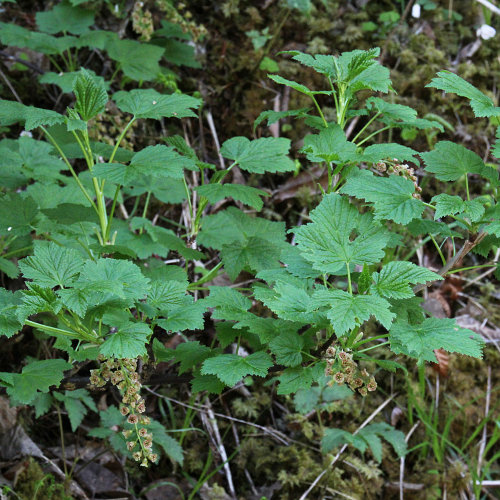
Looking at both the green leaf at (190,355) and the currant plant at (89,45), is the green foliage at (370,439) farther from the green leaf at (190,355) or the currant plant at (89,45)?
the currant plant at (89,45)

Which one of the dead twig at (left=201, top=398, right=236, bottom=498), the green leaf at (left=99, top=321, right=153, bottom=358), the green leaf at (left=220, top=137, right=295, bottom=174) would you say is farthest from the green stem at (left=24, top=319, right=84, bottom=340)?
the dead twig at (left=201, top=398, right=236, bottom=498)

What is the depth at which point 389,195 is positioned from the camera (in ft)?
4.54

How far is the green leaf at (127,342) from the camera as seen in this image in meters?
1.22

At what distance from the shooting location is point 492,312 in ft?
9.65

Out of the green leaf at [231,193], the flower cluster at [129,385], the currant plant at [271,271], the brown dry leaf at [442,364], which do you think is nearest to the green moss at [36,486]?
the currant plant at [271,271]

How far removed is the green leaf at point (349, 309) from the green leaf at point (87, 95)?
0.82m

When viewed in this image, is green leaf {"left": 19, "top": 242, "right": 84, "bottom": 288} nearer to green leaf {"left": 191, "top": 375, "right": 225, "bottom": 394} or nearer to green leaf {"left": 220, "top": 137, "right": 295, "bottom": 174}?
green leaf {"left": 191, "top": 375, "right": 225, "bottom": 394}

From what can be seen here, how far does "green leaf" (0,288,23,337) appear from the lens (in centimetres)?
124

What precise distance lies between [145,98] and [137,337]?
776 mm

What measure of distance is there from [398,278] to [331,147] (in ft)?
1.31

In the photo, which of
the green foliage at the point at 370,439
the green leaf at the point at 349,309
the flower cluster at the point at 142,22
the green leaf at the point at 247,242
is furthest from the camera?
the flower cluster at the point at 142,22

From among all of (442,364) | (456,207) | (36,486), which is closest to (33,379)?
(36,486)

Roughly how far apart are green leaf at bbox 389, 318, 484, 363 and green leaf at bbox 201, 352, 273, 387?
313 mm

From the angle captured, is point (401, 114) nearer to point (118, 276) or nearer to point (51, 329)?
point (118, 276)
